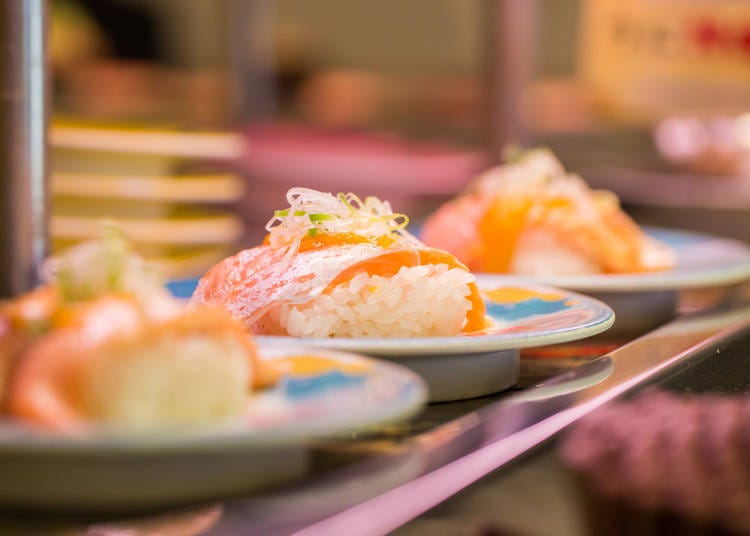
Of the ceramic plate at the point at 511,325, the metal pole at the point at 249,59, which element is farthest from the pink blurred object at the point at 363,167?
the ceramic plate at the point at 511,325

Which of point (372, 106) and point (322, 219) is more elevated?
point (372, 106)

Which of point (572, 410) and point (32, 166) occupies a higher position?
point (32, 166)

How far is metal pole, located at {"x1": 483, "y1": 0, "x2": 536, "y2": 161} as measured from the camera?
3732mm

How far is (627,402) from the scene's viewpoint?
3.80 ft

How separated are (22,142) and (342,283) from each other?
1.69 ft

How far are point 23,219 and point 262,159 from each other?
3066mm

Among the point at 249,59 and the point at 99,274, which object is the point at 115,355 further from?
the point at 249,59

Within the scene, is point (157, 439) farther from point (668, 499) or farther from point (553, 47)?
point (553, 47)

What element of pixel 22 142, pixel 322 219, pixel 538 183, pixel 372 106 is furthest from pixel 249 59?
pixel 322 219

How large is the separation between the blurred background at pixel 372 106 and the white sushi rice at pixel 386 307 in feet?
2.36

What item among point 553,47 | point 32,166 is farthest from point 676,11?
point 32,166

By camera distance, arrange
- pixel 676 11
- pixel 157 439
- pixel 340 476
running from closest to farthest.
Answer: pixel 157 439 < pixel 340 476 < pixel 676 11

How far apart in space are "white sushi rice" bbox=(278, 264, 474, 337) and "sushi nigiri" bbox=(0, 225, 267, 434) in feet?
1.14

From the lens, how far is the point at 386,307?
1.28m
